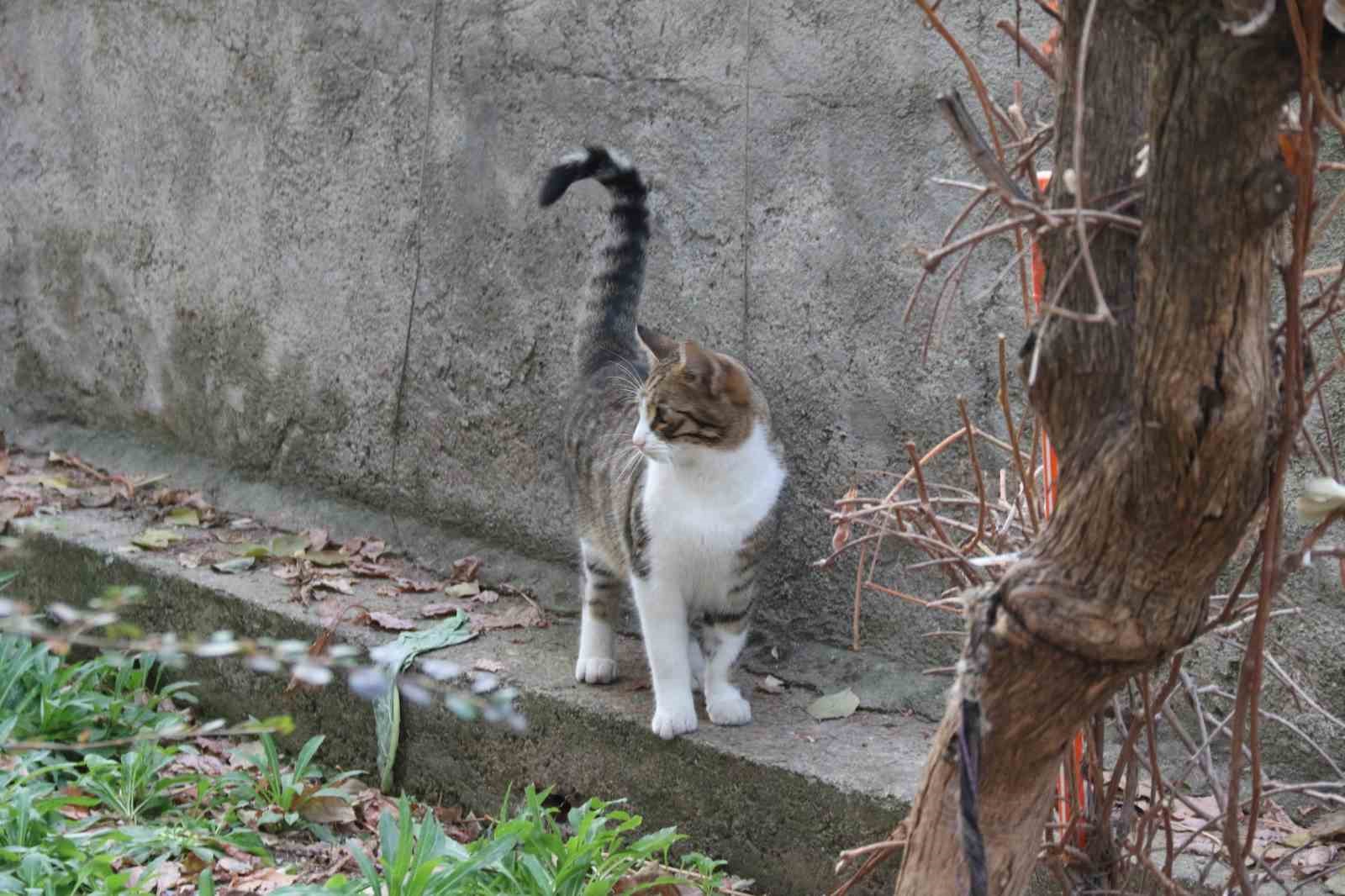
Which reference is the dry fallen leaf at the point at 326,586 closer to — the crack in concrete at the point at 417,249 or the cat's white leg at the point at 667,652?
the crack in concrete at the point at 417,249

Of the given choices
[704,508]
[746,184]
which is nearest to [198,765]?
[704,508]

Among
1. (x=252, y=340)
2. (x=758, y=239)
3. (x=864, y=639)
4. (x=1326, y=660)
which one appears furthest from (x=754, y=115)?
(x=252, y=340)

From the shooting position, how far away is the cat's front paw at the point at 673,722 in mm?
3539

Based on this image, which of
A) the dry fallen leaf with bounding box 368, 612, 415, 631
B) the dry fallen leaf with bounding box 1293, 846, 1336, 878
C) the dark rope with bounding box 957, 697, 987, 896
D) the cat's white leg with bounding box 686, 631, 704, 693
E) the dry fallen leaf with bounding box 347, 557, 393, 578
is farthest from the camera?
the dry fallen leaf with bounding box 347, 557, 393, 578

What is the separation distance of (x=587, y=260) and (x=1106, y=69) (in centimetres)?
294

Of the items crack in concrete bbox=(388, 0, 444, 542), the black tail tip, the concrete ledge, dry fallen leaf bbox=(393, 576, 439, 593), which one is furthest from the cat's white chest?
crack in concrete bbox=(388, 0, 444, 542)

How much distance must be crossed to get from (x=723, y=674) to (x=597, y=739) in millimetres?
362

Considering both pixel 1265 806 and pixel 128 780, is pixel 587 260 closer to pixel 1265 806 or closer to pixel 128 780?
pixel 128 780

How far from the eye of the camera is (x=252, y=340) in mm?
5320

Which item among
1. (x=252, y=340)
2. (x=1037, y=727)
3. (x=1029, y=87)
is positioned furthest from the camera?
(x=252, y=340)

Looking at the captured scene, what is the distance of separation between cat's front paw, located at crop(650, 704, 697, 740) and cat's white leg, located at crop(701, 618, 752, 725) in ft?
0.31

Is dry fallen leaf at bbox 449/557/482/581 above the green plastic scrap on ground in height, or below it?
above

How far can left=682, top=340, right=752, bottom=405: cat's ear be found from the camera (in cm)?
353

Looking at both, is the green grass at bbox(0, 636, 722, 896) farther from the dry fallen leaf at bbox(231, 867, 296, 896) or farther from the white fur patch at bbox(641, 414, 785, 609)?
the white fur patch at bbox(641, 414, 785, 609)
